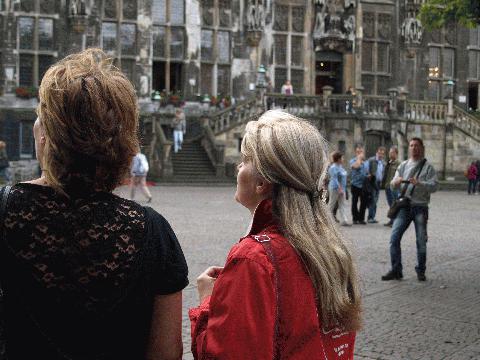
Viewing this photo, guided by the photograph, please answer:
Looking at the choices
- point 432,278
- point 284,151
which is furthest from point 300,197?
point 432,278

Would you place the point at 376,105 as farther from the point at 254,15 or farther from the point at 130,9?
the point at 130,9

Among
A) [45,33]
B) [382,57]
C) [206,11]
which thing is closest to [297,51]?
[382,57]

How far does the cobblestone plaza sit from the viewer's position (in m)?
6.73

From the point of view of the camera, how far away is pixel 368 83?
36156mm

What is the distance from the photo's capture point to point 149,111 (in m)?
32.1

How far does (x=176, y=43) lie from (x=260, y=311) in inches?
1226

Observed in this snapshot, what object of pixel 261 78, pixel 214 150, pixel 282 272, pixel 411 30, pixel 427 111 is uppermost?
pixel 411 30

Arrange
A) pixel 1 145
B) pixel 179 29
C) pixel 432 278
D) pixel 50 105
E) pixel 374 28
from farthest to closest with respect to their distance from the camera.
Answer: pixel 374 28, pixel 179 29, pixel 1 145, pixel 432 278, pixel 50 105

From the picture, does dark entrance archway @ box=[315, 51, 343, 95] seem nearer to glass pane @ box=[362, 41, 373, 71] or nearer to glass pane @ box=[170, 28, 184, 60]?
glass pane @ box=[362, 41, 373, 71]

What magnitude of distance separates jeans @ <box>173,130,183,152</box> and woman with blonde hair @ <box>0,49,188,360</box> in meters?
28.0

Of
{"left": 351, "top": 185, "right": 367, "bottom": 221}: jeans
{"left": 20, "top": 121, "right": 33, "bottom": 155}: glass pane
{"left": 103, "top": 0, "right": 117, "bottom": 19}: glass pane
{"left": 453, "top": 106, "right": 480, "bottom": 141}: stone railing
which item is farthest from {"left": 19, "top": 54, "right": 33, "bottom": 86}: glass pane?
{"left": 453, "top": 106, "right": 480, "bottom": 141}: stone railing

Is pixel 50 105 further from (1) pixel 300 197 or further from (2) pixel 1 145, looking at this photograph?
(2) pixel 1 145

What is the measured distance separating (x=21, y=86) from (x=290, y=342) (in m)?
29.6

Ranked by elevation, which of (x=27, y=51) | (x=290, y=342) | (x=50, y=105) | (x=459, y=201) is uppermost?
(x=27, y=51)
